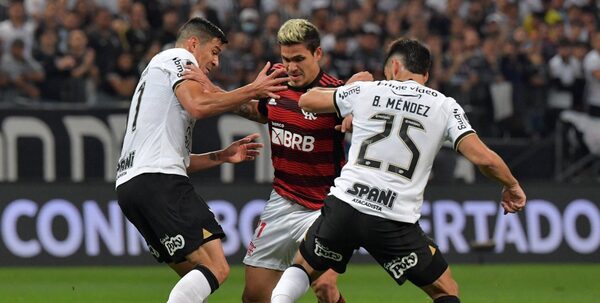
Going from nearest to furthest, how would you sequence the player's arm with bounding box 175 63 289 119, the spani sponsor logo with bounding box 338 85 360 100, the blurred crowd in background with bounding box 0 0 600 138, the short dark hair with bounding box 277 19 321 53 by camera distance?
the spani sponsor logo with bounding box 338 85 360 100 < the player's arm with bounding box 175 63 289 119 < the short dark hair with bounding box 277 19 321 53 < the blurred crowd in background with bounding box 0 0 600 138

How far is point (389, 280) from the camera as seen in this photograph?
1495 centimetres

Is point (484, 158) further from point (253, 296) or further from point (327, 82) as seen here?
point (253, 296)

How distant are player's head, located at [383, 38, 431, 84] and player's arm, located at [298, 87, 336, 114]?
452 millimetres

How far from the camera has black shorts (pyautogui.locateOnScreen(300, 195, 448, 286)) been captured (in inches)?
325

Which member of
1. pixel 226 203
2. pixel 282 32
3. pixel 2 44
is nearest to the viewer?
pixel 282 32

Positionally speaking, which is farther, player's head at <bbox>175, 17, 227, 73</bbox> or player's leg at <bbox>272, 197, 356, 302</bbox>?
player's head at <bbox>175, 17, 227, 73</bbox>

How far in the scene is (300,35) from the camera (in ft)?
31.1

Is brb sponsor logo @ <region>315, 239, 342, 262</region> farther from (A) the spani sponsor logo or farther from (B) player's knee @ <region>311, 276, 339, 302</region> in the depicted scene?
(B) player's knee @ <region>311, 276, 339, 302</region>

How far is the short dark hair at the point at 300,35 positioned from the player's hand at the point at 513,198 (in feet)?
6.61

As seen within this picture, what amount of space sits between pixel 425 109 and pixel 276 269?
2151 millimetres

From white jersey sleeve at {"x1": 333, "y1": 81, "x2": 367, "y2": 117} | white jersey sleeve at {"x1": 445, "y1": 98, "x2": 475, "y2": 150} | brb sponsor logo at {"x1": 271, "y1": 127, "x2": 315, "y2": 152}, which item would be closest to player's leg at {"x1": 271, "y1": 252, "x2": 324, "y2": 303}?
white jersey sleeve at {"x1": 333, "y1": 81, "x2": 367, "y2": 117}

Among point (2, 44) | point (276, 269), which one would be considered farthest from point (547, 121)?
point (276, 269)

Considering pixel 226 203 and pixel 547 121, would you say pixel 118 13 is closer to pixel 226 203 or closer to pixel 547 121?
pixel 226 203

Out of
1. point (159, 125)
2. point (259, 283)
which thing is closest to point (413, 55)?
point (159, 125)
